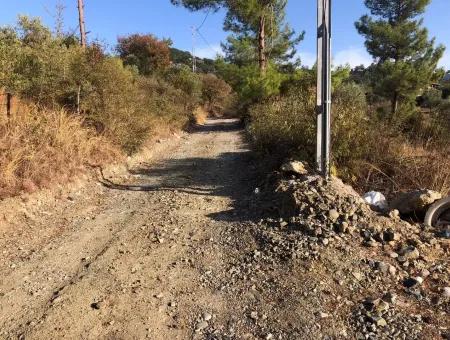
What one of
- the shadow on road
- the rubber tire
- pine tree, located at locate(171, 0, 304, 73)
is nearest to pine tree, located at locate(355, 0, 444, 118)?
pine tree, located at locate(171, 0, 304, 73)

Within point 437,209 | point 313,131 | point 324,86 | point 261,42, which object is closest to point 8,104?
point 313,131

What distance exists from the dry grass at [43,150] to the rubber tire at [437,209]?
6186 millimetres

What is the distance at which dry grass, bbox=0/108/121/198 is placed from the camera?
22.7 ft

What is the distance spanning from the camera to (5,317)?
12.2 feet

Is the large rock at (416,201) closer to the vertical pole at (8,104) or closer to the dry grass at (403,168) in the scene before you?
the dry grass at (403,168)

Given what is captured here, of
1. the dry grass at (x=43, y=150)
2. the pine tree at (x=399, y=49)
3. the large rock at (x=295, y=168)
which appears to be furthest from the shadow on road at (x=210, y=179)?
the pine tree at (x=399, y=49)

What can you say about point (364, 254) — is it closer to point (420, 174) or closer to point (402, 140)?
point (420, 174)

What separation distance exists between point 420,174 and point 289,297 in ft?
14.4

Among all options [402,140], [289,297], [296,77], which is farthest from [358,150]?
[296,77]

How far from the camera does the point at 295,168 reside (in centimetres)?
722

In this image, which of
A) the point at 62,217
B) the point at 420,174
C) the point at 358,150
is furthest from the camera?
the point at 358,150

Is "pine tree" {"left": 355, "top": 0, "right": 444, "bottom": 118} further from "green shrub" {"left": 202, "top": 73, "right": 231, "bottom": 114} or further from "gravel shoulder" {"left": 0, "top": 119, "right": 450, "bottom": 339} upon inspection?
"gravel shoulder" {"left": 0, "top": 119, "right": 450, "bottom": 339}

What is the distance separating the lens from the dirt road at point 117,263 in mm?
3604

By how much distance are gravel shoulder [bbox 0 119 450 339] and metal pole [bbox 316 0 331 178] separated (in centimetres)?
67
